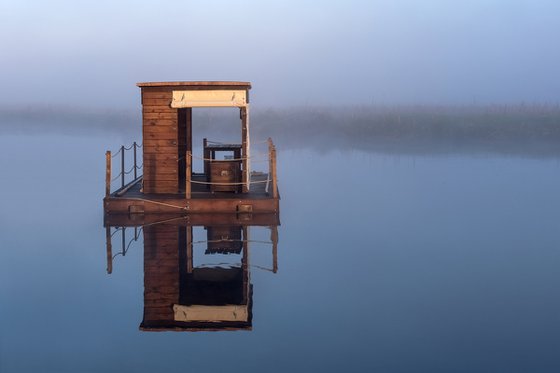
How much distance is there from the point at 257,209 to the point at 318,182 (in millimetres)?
13112

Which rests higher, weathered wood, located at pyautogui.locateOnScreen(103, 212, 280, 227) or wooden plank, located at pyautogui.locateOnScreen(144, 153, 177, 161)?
wooden plank, located at pyautogui.locateOnScreen(144, 153, 177, 161)

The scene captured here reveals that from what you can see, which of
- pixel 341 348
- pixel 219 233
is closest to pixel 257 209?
pixel 219 233

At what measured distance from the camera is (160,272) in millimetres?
12062

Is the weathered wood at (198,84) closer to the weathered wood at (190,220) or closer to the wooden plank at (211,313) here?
the weathered wood at (190,220)

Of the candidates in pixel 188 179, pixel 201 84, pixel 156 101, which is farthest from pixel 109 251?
pixel 201 84

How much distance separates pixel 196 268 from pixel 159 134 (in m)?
5.02

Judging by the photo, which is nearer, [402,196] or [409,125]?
[402,196]

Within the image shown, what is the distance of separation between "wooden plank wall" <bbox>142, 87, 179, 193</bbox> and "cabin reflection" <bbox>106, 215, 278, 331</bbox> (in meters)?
1.49

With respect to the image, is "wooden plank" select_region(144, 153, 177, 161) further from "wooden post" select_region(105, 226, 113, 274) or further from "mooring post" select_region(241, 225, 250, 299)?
"mooring post" select_region(241, 225, 250, 299)

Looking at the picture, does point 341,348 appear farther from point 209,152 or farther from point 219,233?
point 209,152

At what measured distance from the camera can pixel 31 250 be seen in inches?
568

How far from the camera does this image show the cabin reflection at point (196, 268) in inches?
381

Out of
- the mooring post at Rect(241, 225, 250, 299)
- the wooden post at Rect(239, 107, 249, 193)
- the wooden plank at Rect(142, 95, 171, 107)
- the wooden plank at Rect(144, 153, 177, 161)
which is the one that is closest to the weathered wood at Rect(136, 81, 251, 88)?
the wooden plank at Rect(142, 95, 171, 107)

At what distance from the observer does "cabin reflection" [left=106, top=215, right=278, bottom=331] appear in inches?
381
